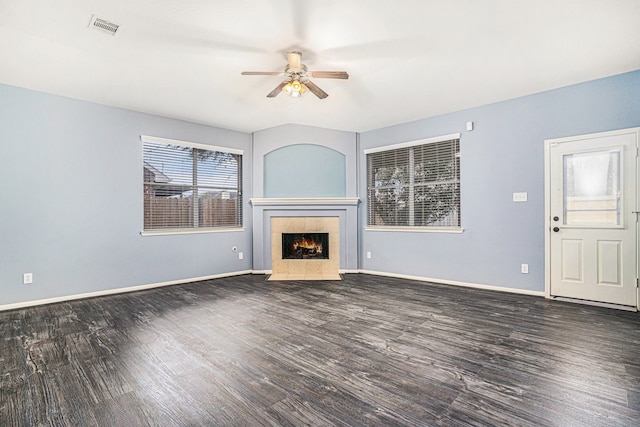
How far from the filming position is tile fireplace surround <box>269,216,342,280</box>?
5.53 metres

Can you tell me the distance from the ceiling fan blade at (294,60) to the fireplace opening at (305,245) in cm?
320

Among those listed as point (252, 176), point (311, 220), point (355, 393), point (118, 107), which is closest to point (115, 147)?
point (118, 107)

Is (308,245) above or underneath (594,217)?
underneath

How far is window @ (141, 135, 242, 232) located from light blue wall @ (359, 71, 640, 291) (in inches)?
132

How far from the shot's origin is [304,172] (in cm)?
570

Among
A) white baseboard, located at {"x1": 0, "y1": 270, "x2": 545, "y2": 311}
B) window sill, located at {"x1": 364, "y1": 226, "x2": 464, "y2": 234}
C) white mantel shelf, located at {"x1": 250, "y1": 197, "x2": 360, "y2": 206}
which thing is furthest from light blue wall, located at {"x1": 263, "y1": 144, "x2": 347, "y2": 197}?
white baseboard, located at {"x1": 0, "y1": 270, "x2": 545, "y2": 311}

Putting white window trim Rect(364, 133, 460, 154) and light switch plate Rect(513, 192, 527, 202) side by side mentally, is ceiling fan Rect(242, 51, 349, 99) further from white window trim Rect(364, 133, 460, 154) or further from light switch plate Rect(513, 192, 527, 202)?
light switch plate Rect(513, 192, 527, 202)

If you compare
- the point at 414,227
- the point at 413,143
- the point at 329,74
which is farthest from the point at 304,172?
the point at 329,74

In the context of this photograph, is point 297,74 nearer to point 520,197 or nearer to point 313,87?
point 313,87

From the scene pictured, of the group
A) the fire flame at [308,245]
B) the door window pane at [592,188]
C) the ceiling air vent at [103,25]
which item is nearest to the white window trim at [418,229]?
the fire flame at [308,245]

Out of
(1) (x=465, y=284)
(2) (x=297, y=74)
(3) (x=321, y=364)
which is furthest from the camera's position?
(1) (x=465, y=284)

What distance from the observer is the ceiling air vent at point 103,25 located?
2.45 m

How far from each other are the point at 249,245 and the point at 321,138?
96.7 inches

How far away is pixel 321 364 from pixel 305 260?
339 cm
